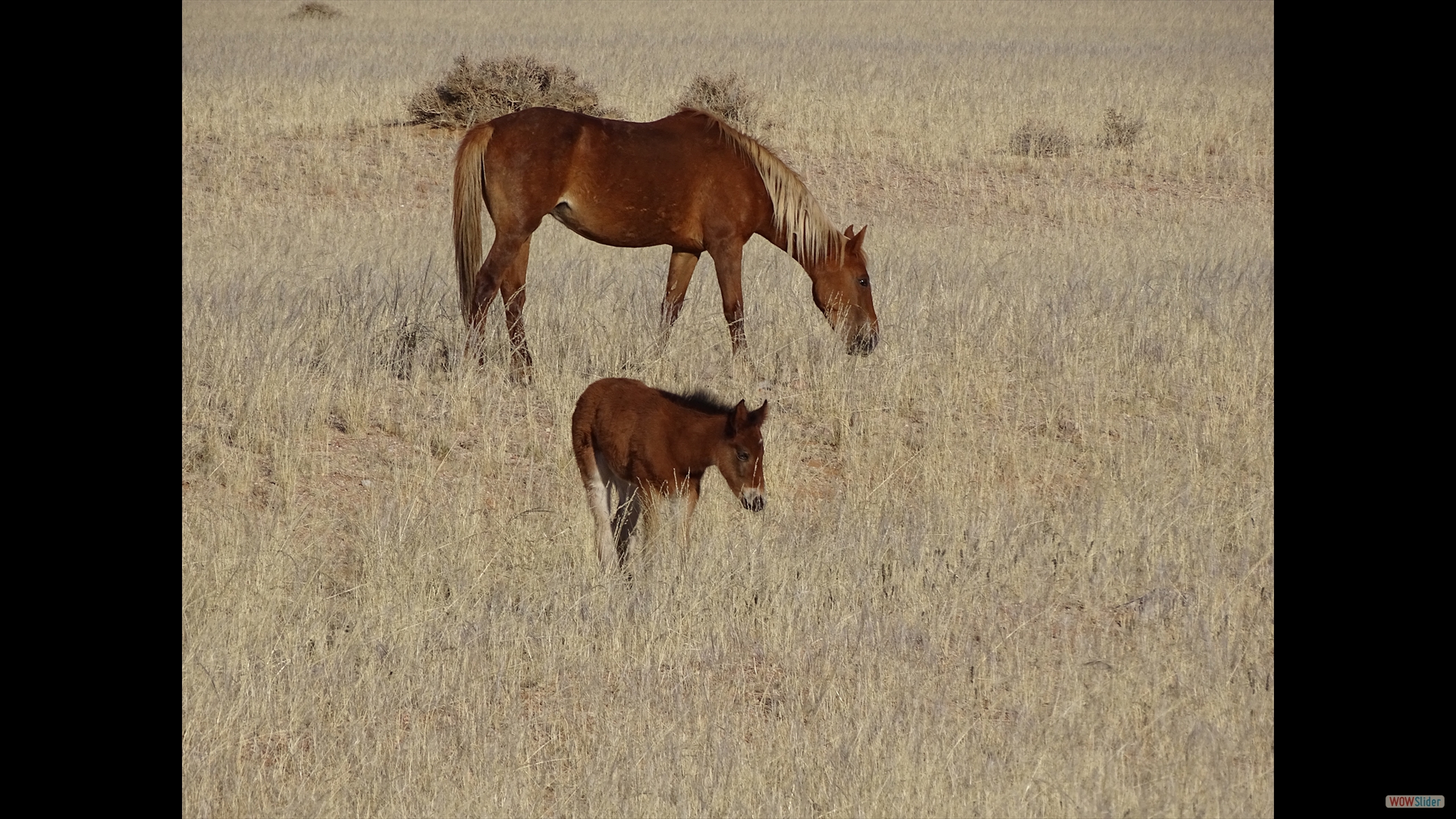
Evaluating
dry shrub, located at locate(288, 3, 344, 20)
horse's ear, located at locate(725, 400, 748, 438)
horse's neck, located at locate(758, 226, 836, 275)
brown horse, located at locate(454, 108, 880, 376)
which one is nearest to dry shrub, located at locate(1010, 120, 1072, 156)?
brown horse, located at locate(454, 108, 880, 376)

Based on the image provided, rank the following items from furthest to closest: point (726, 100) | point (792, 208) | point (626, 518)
A: point (726, 100) < point (792, 208) < point (626, 518)

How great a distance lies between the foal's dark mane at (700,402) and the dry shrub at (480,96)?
14090mm

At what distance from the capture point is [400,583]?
23.2 feet

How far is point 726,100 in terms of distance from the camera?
22.9 meters

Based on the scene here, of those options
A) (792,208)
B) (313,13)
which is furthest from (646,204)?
(313,13)

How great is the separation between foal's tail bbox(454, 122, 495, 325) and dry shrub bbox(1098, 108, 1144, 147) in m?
15.5

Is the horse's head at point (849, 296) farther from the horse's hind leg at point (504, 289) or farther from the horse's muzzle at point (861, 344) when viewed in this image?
the horse's hind leg at point (504, 289)

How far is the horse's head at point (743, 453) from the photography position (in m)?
7.21

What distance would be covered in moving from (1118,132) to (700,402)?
17449 millimetres

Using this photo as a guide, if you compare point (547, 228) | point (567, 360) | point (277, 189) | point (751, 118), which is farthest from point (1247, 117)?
point (567, 360)

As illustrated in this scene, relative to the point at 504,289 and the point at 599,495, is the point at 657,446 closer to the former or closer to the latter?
the point at 599,495

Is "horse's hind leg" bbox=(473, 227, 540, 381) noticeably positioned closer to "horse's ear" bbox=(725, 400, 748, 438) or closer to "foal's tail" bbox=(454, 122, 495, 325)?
"foal's tail" bbox=(454, 122, 495, 325)

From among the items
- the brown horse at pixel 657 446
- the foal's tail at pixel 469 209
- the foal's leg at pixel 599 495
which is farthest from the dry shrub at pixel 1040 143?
the foal's leg at pixel 599 495

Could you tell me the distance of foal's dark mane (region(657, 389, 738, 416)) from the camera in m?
7.65
